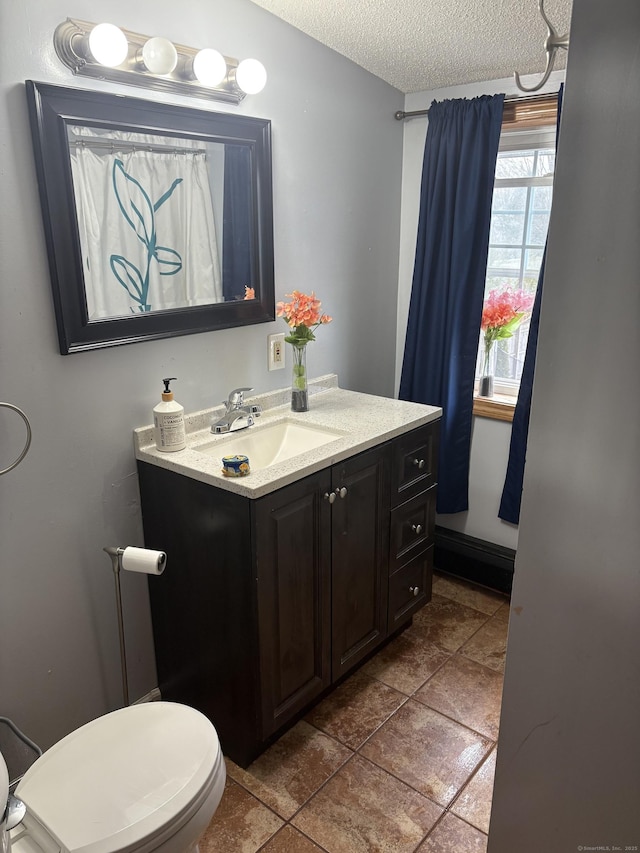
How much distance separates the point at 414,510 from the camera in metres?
2.43

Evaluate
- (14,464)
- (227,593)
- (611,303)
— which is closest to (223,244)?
(14,464)

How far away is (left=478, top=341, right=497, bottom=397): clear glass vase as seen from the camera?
285 centimetres

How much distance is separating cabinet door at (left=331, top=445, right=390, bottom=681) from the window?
3.17 ft

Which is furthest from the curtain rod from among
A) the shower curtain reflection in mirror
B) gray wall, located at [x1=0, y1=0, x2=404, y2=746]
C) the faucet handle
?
the faucet handle

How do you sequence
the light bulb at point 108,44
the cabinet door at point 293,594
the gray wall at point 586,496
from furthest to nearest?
the cabinet door at point 293,594 < the light bulb at point 108,44 < the gray wall at point 586,496

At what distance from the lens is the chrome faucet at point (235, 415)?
84.7 inches

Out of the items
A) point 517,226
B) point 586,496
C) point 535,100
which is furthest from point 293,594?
point 535,100

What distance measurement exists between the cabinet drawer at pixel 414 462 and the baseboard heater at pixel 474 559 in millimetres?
617

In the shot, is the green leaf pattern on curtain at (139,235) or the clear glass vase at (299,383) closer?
the green leaf pattern on curtain at (139,235)

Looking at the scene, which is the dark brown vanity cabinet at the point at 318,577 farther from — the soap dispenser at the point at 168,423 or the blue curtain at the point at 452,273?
the blue curtain at the point at 452,273

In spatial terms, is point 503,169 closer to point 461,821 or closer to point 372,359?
point 372,359

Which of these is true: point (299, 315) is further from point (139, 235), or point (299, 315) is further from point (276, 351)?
point (139, 235)

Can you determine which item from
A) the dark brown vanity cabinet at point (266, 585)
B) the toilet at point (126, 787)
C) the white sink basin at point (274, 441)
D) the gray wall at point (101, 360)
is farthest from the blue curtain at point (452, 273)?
the toilet at point (126, 787)

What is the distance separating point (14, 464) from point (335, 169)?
1653 mm
